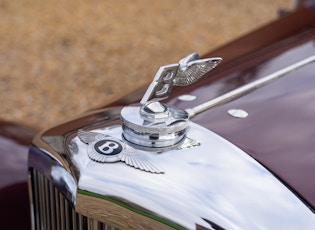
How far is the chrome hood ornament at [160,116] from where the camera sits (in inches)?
42.3

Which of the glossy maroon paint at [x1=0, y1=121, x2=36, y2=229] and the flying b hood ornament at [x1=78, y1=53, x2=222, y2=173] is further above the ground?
the flying b hood ornament at [x1=78, y1=53, x2=222, y2=173]

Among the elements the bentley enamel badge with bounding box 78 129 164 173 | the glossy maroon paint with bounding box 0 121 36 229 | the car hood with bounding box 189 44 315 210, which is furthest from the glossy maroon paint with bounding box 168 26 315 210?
the glossy maroon paint with bounding box 0 121 36 229

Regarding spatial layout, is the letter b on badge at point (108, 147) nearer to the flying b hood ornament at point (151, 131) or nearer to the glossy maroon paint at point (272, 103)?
the flying b hood ornament at point (151, 131)

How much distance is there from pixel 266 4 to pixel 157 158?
5.07 m

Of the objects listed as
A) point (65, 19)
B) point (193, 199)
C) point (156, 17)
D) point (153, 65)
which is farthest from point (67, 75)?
point (193, 199)

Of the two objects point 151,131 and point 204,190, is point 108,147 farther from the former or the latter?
point 204,190

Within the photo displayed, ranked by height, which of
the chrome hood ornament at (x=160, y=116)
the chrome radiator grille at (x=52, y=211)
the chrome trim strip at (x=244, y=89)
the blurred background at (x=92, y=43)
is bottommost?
the chrome radiator grille at (x=52, y=211)

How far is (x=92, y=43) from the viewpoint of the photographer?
16.0 ft

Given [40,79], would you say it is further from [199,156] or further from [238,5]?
[199,156]

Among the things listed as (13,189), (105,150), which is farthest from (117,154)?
(13,189)

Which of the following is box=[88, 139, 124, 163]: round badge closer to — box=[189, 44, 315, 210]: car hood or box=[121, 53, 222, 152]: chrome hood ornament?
box=[121, 53, 222, 152]: chrome hood ornament

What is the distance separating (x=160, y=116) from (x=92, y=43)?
12.7ft

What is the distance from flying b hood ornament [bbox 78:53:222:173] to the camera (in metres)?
1.06

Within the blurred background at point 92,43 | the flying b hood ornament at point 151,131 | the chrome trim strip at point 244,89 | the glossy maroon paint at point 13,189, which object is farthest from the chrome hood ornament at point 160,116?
the blurred background at point 92,43
